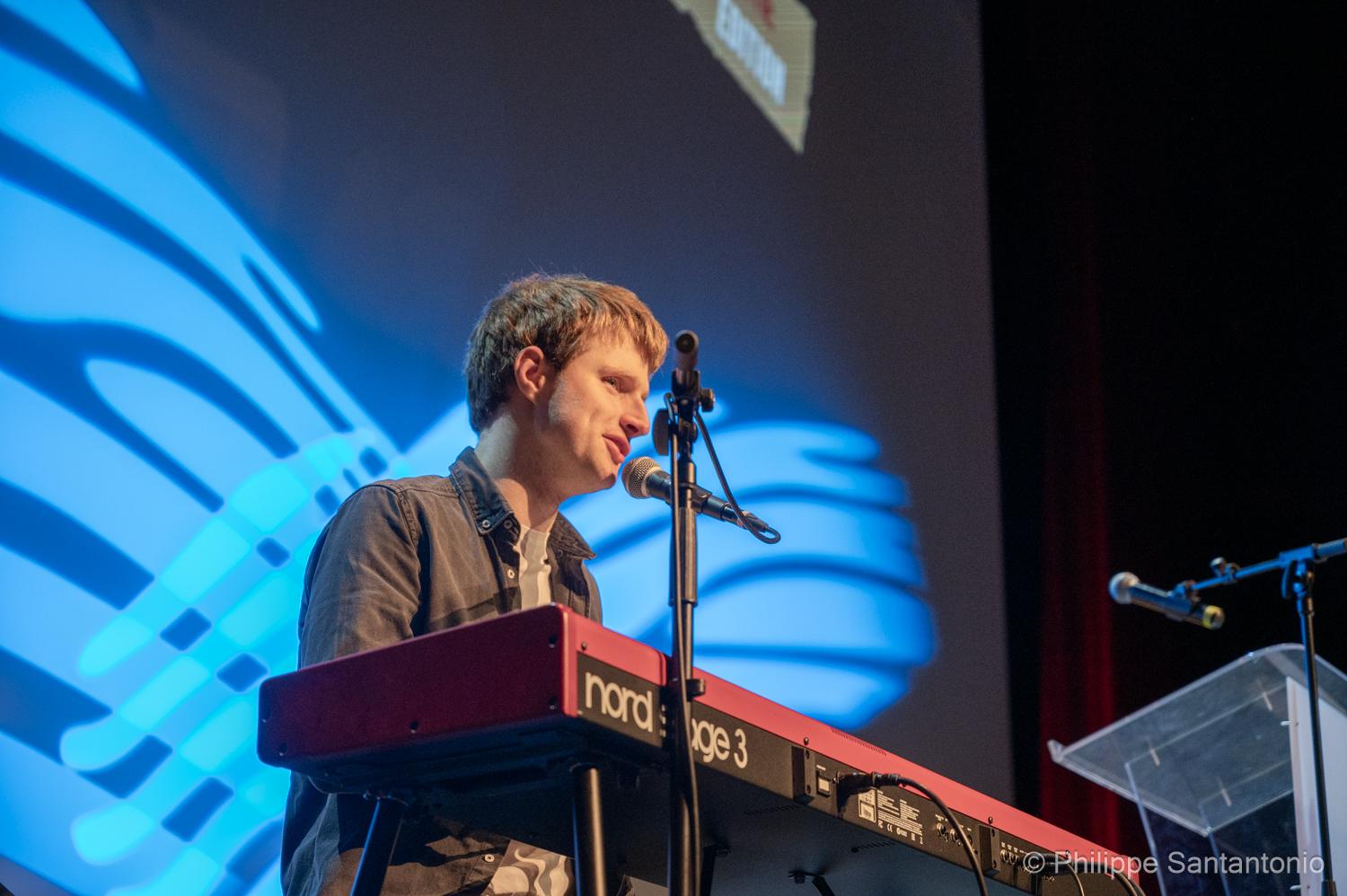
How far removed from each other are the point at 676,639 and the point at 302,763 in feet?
1.25

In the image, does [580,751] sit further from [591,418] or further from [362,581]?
[591,418]

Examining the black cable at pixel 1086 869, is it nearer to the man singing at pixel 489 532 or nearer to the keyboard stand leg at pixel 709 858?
the keyboard stand leg at pixel 709 858

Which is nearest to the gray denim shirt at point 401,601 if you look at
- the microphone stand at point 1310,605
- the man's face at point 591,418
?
the man's face at point 591,418

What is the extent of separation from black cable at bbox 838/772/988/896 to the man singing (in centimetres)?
48

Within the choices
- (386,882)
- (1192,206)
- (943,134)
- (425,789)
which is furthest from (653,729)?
(1192,206)

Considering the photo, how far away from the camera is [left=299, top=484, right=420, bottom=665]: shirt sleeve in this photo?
5.04ft

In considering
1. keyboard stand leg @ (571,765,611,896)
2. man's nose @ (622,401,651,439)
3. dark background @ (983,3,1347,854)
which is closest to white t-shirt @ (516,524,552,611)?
man's nose @ (622,401,651,439)

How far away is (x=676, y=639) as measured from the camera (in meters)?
1.26

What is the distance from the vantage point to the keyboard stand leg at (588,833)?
3.96 ft

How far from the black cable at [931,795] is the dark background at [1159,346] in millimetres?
2383

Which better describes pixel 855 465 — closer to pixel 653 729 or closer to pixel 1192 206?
pixel 1192 206

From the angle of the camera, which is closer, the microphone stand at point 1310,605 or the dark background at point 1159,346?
the microphone stand at point 1310,605

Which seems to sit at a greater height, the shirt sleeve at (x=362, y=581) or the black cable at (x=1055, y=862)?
the shirt sleeve at (x=362, y=581)

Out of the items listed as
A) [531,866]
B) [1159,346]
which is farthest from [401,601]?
[1159,346]
